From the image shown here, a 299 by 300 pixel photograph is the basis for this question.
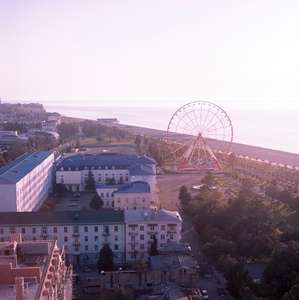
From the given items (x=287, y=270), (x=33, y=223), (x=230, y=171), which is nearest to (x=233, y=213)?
(x=287, y=270)

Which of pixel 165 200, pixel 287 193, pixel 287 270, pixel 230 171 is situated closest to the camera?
pixel 287 270

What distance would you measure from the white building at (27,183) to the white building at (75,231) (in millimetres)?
1012

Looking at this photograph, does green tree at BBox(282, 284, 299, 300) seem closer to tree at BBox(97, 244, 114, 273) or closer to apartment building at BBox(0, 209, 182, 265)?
tree at BBox(97, 244, 114, 273)

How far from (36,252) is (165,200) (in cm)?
658

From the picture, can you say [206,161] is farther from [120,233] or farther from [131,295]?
[131,295]

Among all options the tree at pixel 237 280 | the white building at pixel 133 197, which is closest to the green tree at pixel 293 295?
the tree at pixel 237 280

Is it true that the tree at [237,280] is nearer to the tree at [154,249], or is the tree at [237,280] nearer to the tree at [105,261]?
the tree at [154,249]

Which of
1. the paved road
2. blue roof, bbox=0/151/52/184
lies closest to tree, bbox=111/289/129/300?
the paved road

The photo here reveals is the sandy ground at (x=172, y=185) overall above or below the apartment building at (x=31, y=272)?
below

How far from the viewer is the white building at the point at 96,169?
11.0 metres

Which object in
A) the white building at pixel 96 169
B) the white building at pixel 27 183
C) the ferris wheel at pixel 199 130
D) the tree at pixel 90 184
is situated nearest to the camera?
the white building at pixel 27 183

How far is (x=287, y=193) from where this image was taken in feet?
28.2

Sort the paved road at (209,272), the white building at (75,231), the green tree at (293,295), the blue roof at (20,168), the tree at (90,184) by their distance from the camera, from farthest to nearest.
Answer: the tree at (90,184)
the blue roof at (20,168)
the white building at (75,231)
the paved road at (209,272)
the green tree at (293,295)

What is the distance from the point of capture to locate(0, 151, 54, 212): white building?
24.6ft
